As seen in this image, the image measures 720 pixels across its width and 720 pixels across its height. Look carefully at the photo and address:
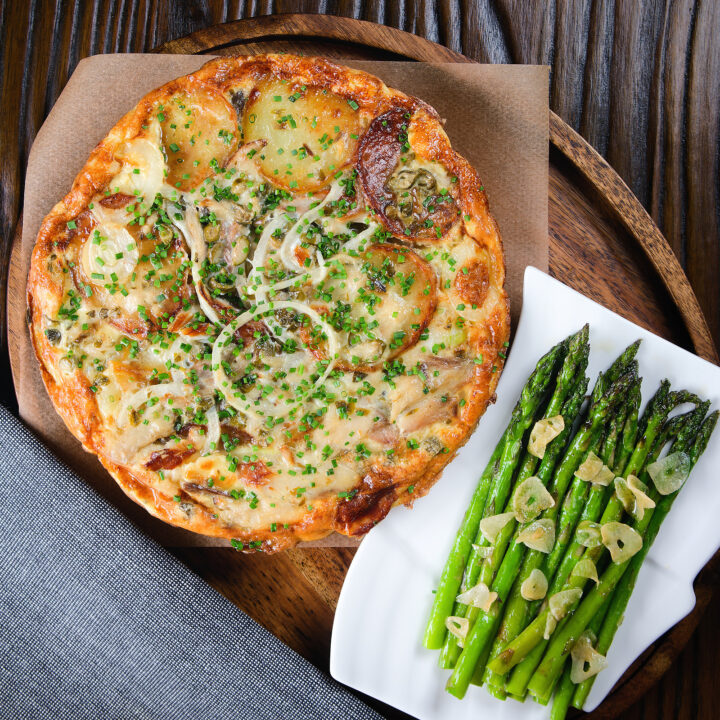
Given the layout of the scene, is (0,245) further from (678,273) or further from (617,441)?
(678,273)

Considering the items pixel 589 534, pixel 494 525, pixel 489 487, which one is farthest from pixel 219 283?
pixel 589 534

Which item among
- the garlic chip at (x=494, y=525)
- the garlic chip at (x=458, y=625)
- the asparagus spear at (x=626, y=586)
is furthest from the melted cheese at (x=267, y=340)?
the asparagus spear at (x=626, y=586)

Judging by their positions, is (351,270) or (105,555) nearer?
(351,270)

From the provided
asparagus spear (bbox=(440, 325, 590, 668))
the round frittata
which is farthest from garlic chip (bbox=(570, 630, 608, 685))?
the round frittata

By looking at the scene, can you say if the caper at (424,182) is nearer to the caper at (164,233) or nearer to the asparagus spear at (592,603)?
the caper at (164,233)

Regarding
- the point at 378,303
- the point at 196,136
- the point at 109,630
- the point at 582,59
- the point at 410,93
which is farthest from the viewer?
the point at 582,59

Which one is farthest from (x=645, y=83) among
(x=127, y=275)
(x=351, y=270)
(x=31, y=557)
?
(x=31, y=557)

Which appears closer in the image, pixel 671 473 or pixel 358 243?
pixel 358 243

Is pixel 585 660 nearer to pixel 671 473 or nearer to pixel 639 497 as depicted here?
pixel 639 497
